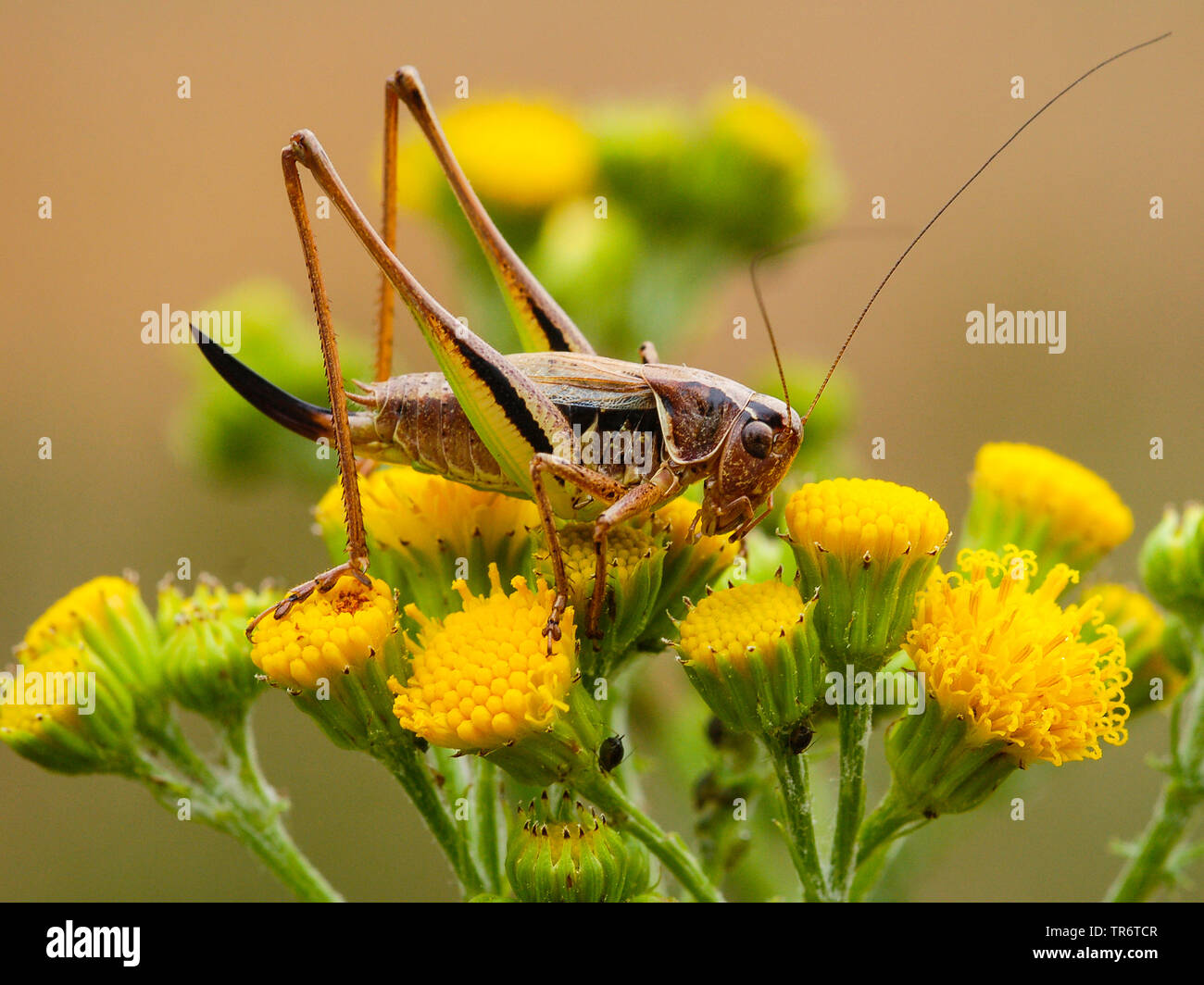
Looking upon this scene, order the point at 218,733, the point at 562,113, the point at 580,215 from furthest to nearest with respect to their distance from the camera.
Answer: the point at 562,113
the point at 580,215
the point at 218,733

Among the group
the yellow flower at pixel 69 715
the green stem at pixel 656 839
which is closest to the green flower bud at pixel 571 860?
the green stem at pixel 656 839

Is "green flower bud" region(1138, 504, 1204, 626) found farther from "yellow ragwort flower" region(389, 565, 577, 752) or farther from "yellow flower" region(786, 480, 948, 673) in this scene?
"yellow ragwort flower" region(389, 565, 577, 752)

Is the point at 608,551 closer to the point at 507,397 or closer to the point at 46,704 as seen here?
the point at 507,397

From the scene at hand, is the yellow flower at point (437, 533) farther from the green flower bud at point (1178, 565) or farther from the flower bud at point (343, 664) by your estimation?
the green flower bud at point (1178, 565)

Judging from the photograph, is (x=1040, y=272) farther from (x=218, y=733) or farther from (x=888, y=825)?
(x=218, y=733)

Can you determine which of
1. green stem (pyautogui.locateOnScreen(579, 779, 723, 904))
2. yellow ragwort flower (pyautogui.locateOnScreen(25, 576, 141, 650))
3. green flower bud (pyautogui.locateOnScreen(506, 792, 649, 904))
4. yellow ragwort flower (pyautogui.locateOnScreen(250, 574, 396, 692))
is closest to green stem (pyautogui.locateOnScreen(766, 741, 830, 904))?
green stem (pyautogui.locateOnScreen(579, 779, 723, 904))
